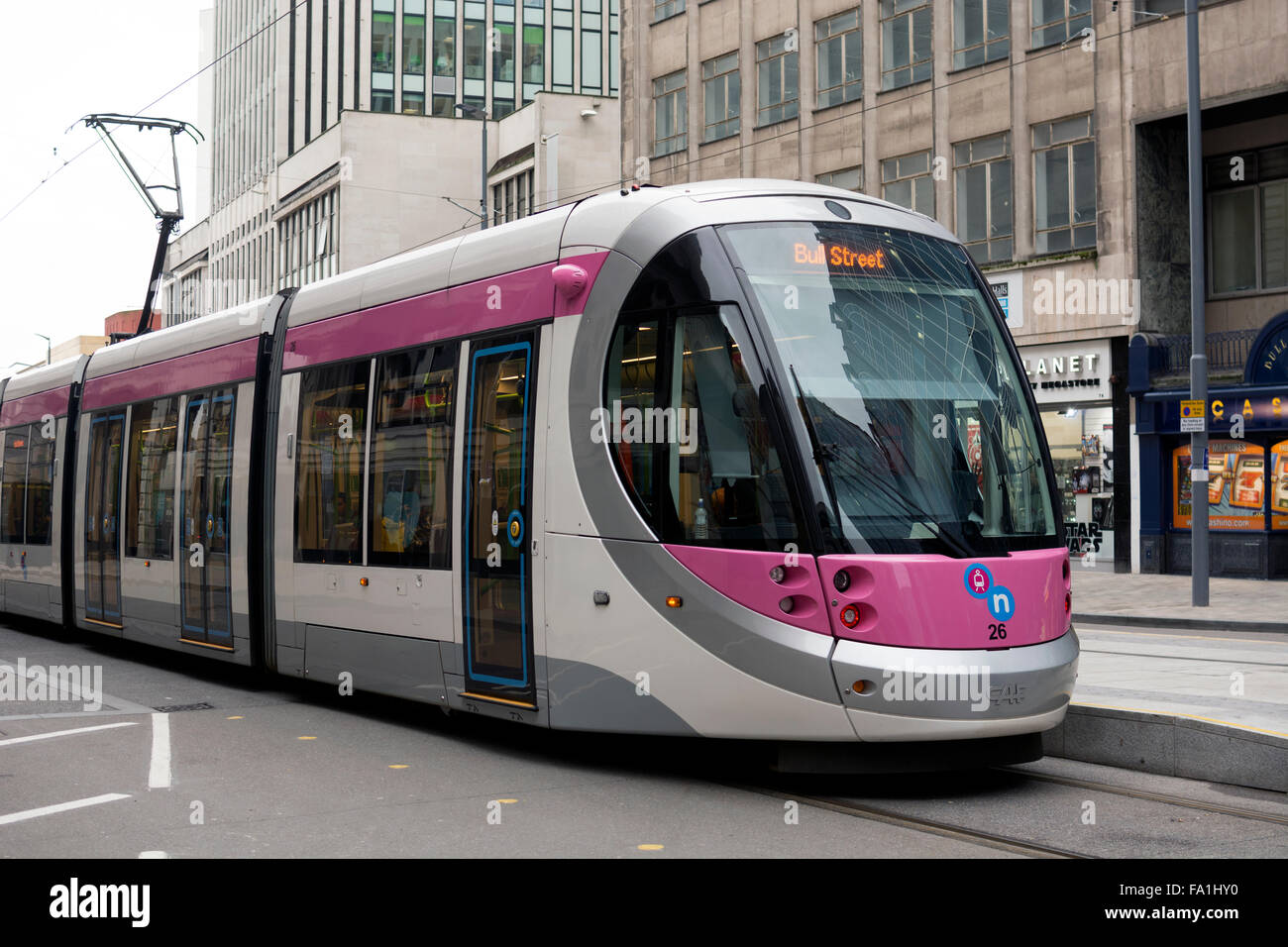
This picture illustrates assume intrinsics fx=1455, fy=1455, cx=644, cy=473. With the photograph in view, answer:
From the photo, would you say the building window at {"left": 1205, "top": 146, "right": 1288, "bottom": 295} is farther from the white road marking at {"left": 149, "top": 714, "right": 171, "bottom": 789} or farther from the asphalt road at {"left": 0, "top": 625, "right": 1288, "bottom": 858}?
the white road marking at {"left": 149, "top": 714, "right": 171, "bottom": 789}

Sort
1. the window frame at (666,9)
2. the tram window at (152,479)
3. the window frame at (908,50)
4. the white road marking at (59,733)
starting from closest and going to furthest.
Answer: the white road marking at (59,733) < the tram window at (152,479) < the window frame at (908,50) < the window frame at (666,9)

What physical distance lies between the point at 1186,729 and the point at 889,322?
2.77 m

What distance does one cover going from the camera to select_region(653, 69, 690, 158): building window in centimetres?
3662

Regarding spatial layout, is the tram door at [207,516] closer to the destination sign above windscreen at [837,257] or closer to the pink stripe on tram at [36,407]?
the pink stripe on tram at [36,407]

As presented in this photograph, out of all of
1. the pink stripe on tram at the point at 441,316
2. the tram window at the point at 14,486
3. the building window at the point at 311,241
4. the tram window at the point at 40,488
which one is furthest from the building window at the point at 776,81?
the building window at the point at 311,241

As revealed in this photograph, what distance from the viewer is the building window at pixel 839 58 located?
31375 millimetres

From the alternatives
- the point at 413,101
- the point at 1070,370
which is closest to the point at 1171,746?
the point at 1070,370

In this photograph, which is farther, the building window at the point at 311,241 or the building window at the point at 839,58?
the building window at the point at 311,241

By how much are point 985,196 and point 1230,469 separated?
750cm

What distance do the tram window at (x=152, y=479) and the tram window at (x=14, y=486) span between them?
4.25 m

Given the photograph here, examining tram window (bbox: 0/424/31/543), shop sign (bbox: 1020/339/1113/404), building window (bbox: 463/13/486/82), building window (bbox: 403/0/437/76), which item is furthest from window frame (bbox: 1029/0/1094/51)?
building window (bbox: 403/0/437/76)

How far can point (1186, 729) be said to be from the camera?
8.01m

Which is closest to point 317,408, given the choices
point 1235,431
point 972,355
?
point 972,355
